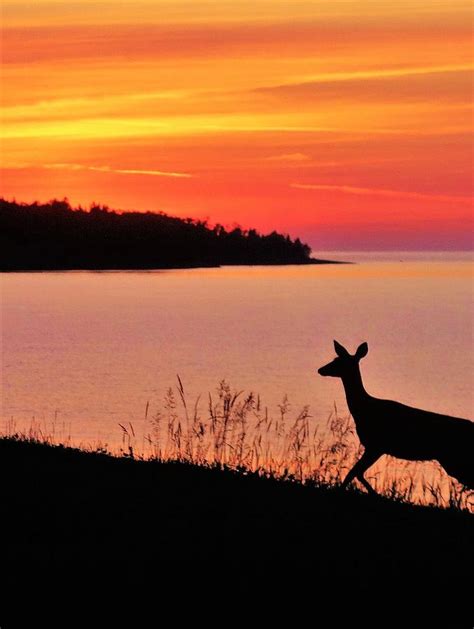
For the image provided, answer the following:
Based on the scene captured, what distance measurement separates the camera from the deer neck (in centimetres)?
1347

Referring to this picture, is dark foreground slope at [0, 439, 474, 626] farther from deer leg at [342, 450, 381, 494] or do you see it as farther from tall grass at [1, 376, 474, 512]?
tall grass at [1, 376, 474, 512]

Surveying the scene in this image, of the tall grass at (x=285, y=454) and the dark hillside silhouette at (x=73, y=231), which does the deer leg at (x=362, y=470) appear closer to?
the tall grass at (x=285, y=454)

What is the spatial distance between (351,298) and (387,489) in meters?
122

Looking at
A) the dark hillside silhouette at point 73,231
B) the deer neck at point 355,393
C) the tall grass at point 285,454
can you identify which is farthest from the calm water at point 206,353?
the dark hillside silhouette at point 73,231

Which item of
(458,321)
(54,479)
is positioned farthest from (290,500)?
(458,321)

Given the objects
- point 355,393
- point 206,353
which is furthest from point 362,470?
point 206,353

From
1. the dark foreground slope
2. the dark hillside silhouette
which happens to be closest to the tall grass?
the dark foreground slope

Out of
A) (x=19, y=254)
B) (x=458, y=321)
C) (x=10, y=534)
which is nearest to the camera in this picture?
(x=10, y=534)

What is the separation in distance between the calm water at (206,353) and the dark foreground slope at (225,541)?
1261 centimetres

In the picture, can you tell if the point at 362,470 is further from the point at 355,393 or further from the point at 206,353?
the point at 206,353

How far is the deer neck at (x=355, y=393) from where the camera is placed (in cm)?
1347

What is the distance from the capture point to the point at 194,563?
372 inches

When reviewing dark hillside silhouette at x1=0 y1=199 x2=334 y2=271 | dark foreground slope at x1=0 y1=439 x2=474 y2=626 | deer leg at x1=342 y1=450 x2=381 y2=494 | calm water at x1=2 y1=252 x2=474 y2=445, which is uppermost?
dark hillside silhouette at x1=0 y1=199 x2=334 y2=271

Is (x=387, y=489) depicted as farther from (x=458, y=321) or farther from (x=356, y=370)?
(x=458, y=321)
